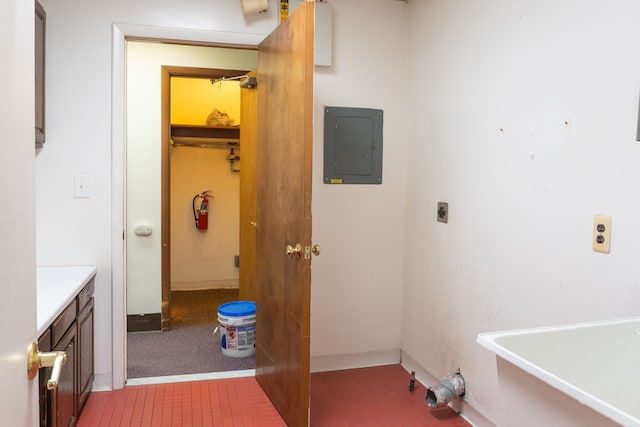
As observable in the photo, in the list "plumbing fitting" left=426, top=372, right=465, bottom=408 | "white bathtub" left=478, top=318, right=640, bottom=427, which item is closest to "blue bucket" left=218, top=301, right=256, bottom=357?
A: "plumbing fitting" left=426, top=372, right=465, bottom=408

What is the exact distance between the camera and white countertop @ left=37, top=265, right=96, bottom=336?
1.84 metres

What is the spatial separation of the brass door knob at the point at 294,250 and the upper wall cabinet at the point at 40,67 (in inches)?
60.4

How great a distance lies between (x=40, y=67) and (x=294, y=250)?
175cm

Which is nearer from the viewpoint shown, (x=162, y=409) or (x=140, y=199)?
(x=162, y=409)

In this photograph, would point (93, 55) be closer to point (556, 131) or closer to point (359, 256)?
point (359, 256)

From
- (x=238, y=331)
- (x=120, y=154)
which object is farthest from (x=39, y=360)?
(x=238, y=331)

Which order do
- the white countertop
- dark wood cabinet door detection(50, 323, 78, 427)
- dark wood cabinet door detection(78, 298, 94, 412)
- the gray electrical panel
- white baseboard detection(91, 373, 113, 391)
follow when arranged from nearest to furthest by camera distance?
the white countertop < dark wood cabinet door detection(50, 323, 78, 427) < dark wood cabinet door detection(78, 298, 94, 412) < white baseboard detection(91, 373, 113, 391) < the gray electrical panel

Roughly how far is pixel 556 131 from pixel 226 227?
424 cm

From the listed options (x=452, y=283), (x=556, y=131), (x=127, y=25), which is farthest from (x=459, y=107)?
(x=127, y=25)

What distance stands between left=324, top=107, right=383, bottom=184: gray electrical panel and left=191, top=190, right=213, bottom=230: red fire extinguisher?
8.69 ft

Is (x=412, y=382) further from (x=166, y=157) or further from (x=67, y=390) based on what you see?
(x=166, y=157)

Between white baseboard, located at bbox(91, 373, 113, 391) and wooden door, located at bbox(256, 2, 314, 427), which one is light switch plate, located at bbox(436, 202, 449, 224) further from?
white baseboard, located at bbox(91, 373, 113, 391)

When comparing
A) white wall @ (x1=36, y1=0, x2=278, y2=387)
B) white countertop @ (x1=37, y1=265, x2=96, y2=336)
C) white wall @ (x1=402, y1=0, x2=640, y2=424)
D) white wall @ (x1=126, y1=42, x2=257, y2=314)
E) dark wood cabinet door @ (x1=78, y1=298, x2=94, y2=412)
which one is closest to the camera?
white wall @ (x1=402, y1=0, x2=640, y2=424)

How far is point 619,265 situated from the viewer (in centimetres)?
171
